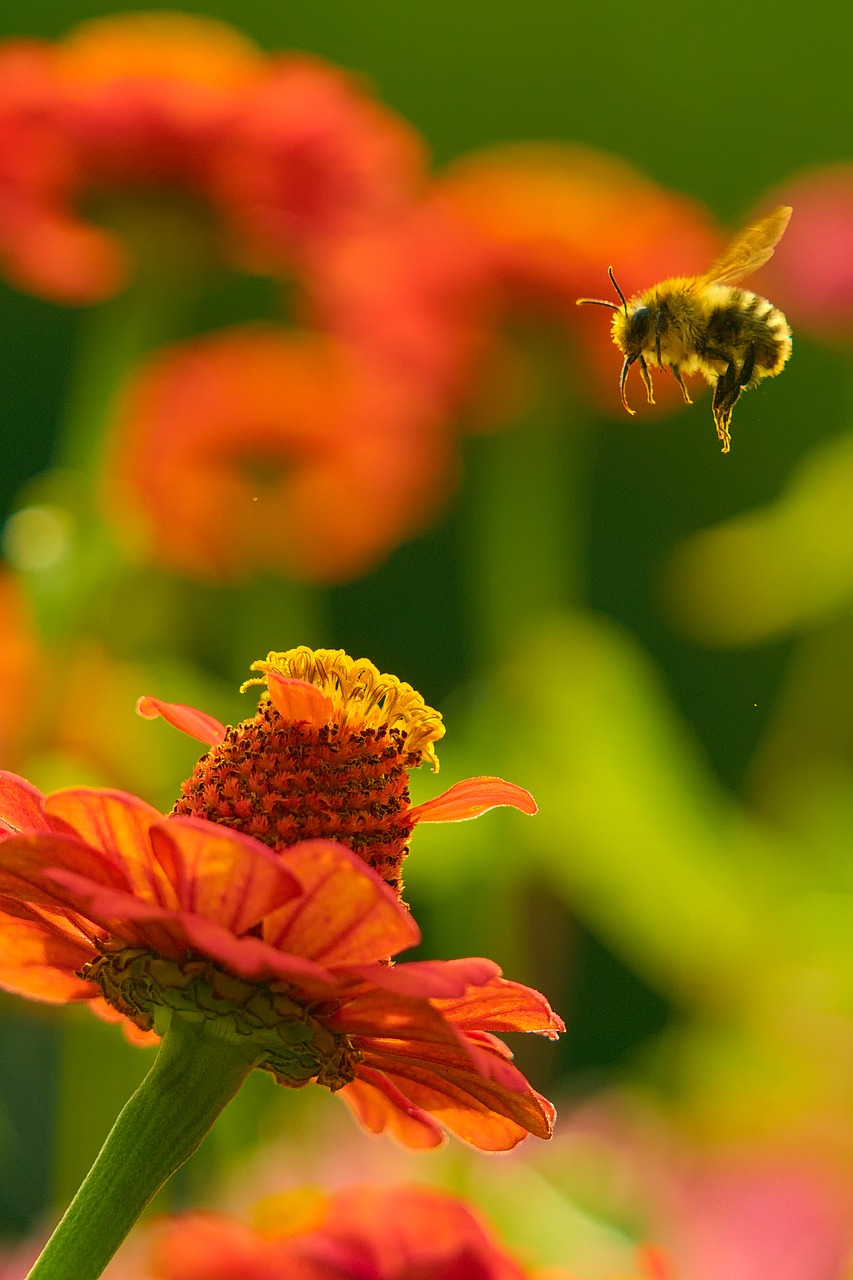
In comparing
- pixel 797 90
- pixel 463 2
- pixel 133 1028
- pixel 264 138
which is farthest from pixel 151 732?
pixel 463 2

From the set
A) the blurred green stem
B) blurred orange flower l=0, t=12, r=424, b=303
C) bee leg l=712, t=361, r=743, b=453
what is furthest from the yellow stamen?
the blurred green stem

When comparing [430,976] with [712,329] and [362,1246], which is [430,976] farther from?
[712,329]

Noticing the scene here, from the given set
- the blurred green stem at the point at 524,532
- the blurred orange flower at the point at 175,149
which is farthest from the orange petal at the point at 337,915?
the blurred green stem at the point at 524,532

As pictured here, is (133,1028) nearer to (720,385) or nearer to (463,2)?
(720,385)

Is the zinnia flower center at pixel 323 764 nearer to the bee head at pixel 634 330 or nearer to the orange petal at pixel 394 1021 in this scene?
the orange petal at pixel 394 1021

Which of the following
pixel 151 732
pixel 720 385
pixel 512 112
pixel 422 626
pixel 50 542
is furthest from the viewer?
pixel 512 112

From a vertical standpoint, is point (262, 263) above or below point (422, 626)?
above
